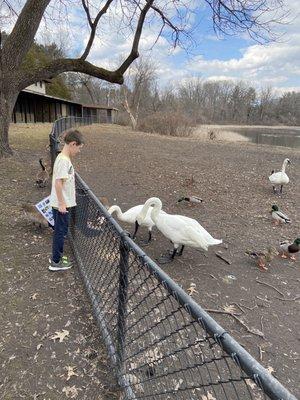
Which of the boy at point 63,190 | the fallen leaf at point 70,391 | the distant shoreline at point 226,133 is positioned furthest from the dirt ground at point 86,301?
the distant shoreline at point 226,133

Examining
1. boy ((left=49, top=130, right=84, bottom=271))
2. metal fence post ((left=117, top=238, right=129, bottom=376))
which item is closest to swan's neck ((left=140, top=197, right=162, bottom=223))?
boy ((left=49, top=130, right=84, bottom=271))

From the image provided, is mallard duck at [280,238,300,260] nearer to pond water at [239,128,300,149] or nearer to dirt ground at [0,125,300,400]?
dirt ground at [0,125,300,400]

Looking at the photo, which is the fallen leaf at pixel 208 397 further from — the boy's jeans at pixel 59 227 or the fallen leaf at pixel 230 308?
the boy's jeans at pixel 59 227

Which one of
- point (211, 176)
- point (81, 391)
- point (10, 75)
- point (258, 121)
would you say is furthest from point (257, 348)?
point (258, 121)

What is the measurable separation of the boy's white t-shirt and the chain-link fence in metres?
0.17

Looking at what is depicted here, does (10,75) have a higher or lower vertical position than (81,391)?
higher

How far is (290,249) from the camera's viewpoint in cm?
549

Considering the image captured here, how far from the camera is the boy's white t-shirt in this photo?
3914 millimetres

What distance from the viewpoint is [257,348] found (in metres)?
3.42

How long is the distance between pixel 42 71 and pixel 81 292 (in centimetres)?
1024

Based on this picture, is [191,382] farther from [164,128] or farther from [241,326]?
[164,128]

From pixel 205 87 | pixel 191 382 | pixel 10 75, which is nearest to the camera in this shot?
pixel 191 382

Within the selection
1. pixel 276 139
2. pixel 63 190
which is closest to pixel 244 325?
pixel 63 190

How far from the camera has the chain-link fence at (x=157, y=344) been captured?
149 cm
